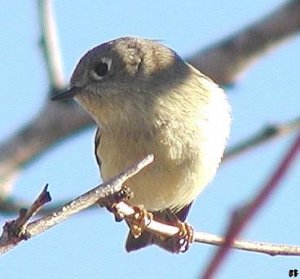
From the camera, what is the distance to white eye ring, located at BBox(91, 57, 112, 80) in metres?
3.80

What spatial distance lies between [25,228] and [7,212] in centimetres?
179

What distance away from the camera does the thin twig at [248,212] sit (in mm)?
609

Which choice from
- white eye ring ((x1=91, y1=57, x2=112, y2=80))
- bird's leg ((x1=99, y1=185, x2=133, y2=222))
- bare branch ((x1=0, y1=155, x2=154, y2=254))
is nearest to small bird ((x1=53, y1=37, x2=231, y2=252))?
white eye ring ((x1=91, y1=57, x2=112, y2=80))

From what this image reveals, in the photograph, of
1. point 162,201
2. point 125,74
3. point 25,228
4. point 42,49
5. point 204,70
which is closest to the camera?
point 25,228

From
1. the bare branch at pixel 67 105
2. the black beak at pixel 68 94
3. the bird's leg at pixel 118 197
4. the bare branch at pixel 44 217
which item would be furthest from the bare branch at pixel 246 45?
the bare branch at pixel 44 217

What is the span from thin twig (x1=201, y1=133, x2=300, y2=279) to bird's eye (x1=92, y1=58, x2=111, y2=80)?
125 inches

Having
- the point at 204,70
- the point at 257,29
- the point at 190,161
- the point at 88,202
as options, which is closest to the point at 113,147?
the point at 190,161

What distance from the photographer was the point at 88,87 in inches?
146

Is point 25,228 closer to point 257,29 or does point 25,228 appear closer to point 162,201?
point 257,29

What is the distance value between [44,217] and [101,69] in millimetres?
2851

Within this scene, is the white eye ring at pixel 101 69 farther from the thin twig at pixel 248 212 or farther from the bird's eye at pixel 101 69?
the thin twig at pixel 248 212

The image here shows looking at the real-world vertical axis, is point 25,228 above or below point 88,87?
above

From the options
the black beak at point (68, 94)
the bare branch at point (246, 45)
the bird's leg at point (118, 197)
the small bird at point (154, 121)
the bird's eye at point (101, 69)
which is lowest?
the small bird at point (154, 121)

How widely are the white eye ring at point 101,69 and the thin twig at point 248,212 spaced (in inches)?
125
